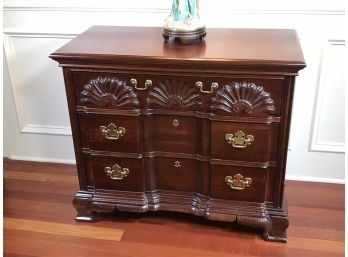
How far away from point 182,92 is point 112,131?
33cm

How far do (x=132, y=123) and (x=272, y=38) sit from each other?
0.66 meters

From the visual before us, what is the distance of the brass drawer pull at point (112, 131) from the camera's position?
1581mm

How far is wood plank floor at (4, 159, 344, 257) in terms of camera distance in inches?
65.2

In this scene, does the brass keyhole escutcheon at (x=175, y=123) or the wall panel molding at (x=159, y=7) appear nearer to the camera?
the brass keyhole escutcheon at (x=175, y=123)

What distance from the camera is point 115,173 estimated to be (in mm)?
1695

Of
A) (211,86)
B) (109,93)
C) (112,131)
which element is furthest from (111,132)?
(211,86)

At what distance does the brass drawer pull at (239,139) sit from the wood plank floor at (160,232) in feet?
1.49

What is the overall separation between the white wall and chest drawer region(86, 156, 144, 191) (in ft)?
1.85

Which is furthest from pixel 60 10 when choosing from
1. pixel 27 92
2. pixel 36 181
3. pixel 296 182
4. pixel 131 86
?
pixel 296 182

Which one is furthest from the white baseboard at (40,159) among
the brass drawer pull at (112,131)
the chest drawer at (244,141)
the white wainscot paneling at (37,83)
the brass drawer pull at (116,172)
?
the chest drawer at (244,141)

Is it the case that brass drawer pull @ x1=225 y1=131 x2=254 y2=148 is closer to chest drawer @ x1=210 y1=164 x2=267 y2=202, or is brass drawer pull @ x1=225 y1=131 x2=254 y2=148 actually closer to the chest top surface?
chest drawer @ x1=210 y1=164 x2=267 y2=202

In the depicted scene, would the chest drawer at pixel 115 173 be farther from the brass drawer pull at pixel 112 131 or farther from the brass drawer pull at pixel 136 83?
the brass drawer pull at pixel 136 83

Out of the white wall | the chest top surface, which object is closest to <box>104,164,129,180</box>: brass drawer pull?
the chest top surface

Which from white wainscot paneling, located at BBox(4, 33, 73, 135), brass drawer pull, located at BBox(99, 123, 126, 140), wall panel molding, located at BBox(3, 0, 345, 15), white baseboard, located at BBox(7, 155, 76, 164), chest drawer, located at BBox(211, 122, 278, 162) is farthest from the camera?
white baseboard, located at BBox(7, 155, 76, 164)
